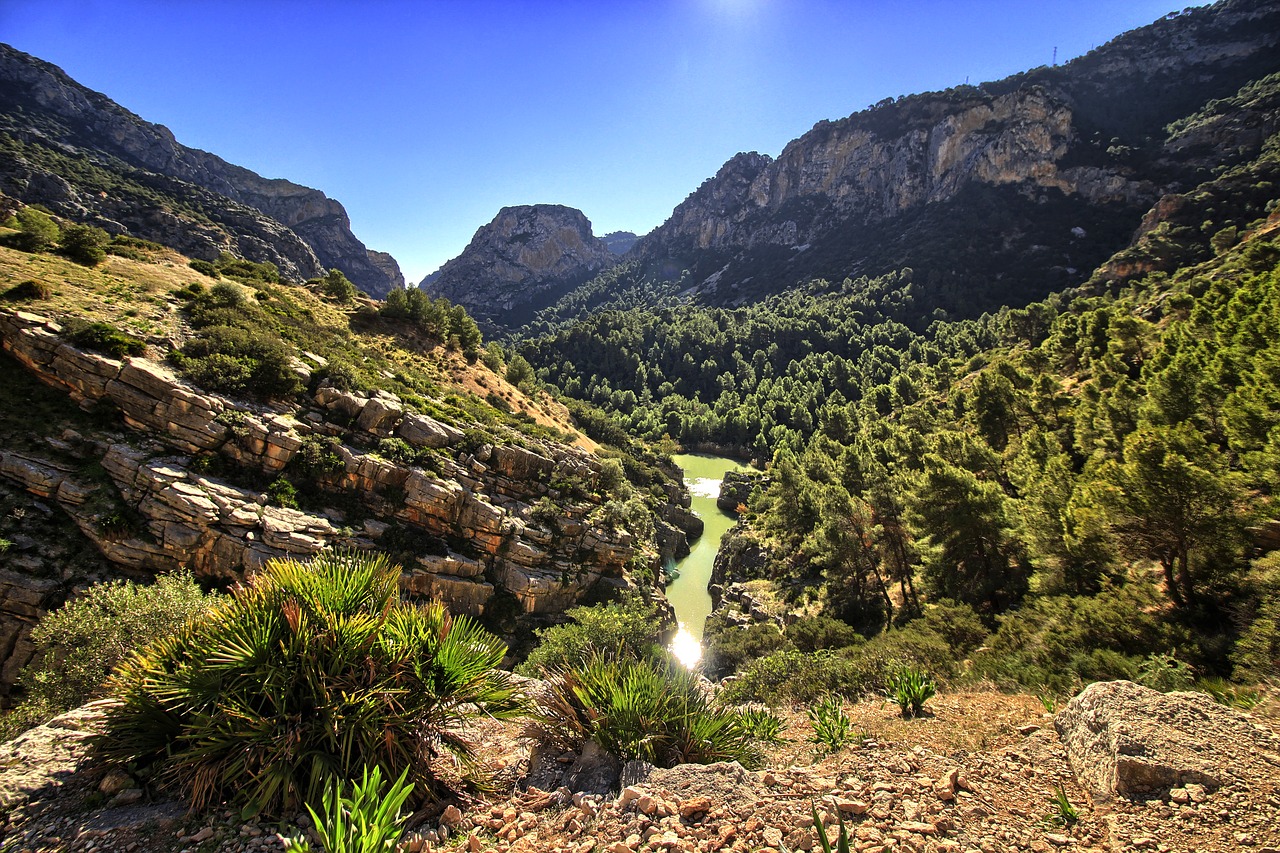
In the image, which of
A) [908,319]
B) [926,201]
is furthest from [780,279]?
[908,319]

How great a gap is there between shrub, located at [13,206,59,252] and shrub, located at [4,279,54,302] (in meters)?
7.24

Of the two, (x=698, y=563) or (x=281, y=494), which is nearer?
(x=281, y=494)

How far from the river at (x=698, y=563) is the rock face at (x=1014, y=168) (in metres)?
70.5

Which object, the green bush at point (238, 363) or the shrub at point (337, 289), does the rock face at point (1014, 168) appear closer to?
the shrub at point (337, 289)

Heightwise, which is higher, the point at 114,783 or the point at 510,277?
the point at 510,277

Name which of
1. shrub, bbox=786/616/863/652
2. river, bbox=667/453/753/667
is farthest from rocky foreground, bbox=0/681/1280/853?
shrub, bbox=786/616/863/652

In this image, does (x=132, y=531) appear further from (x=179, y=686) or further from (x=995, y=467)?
(x=995, y=467)

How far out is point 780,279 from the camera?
142 m

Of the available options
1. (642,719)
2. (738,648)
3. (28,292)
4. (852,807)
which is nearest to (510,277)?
(28,292)

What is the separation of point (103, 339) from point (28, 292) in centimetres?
419

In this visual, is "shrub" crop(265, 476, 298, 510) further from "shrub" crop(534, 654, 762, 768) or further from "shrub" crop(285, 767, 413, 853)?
"shrub" crop(285, 767, 413, 853)

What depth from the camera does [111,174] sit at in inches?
3236

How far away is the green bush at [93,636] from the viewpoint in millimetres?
7578

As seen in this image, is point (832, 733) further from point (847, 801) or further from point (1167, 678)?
point (1167, 678)
